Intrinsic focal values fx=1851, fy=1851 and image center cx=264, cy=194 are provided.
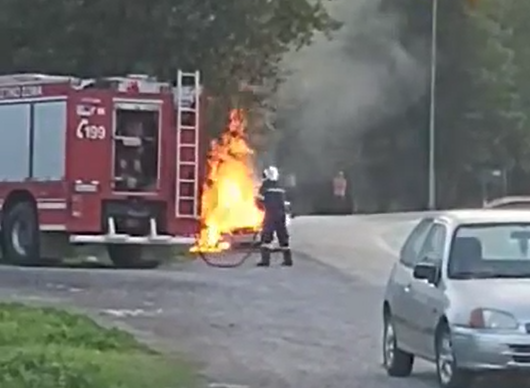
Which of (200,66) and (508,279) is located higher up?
(200,66)

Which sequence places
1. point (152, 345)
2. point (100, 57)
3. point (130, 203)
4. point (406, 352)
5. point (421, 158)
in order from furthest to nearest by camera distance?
point (421, 158)
point (100, 57)
point (130, 203)
point (152, 345)
point (406, 352)

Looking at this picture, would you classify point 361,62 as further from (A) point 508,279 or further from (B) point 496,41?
(A) point 508,279

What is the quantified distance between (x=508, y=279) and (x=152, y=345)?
4347 mm

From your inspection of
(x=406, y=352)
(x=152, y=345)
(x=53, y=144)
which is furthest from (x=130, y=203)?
(x=406, y=352)

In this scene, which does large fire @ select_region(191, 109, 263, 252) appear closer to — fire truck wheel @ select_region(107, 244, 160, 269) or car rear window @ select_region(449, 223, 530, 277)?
fire truck wheel @ select_region(107, 244, 160, 269)

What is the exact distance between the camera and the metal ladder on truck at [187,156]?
93.6 ft

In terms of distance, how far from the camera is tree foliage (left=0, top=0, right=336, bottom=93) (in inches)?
1302

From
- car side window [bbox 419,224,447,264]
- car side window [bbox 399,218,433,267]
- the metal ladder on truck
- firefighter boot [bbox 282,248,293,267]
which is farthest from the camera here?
firefighter boot [bbox 282,248,293,267]

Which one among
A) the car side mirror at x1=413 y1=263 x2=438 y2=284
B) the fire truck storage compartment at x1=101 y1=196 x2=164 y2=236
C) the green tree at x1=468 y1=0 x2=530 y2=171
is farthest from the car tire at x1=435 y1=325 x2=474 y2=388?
the green tree at x1=468 y1=0 x2=530 y2=171

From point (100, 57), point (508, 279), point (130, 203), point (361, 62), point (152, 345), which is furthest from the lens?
point (361, 62)

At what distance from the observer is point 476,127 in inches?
2635

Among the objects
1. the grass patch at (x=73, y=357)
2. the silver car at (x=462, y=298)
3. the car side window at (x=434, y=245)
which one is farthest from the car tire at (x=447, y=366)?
the grass patch at (x=73, y=357)

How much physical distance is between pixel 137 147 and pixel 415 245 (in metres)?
13.4

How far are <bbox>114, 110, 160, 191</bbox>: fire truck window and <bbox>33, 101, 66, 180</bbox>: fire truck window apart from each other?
0.84m
